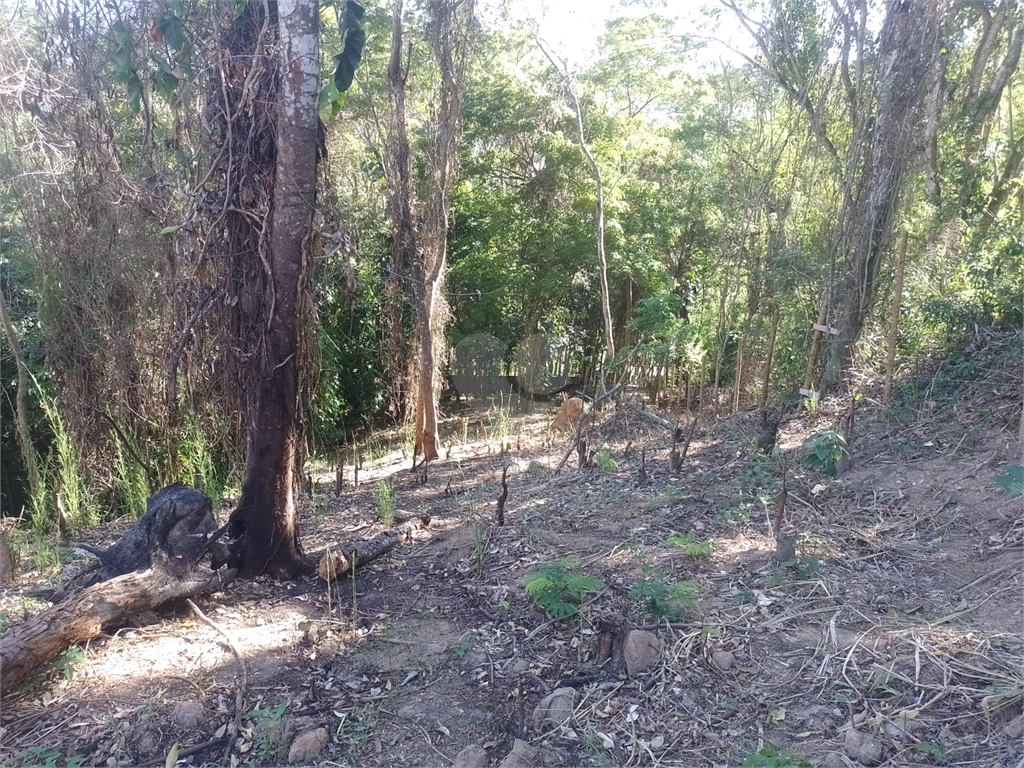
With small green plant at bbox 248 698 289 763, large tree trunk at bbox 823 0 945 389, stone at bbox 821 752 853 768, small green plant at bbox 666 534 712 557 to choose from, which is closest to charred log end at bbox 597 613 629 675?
stone at bbox 821 752 853 768

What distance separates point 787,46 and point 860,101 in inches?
66.5

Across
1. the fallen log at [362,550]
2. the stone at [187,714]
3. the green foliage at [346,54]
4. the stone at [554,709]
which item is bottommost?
the stone at [554,709]

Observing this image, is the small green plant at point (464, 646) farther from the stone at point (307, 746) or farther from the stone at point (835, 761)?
the stone at point (835, 761)

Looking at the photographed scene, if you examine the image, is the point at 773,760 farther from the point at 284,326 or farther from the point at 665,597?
the point at 284,326

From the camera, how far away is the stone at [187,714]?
3.19 meters

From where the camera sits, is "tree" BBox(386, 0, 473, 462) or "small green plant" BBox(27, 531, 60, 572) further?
"tree" BBox(386, 0, 473, 462)

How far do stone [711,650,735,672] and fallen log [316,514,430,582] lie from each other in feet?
7.40

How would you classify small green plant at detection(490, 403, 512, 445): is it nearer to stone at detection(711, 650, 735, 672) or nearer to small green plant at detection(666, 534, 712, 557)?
small green plant at detection(666, 534, 712, 557)

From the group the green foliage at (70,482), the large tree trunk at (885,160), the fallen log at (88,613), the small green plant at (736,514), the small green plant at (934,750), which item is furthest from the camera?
the large tree trunk at (885,160)

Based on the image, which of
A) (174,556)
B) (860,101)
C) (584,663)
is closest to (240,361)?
(174,556)

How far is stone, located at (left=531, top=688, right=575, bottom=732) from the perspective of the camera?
3.17 metres

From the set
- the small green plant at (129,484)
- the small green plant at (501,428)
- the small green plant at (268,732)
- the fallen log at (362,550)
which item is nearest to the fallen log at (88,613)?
the fallen log at (362,550)

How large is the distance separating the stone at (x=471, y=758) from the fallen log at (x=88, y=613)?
1944 millimetres

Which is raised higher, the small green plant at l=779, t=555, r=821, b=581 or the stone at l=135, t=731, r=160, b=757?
the small green plant at l=779, t=555, r=821, b=581
